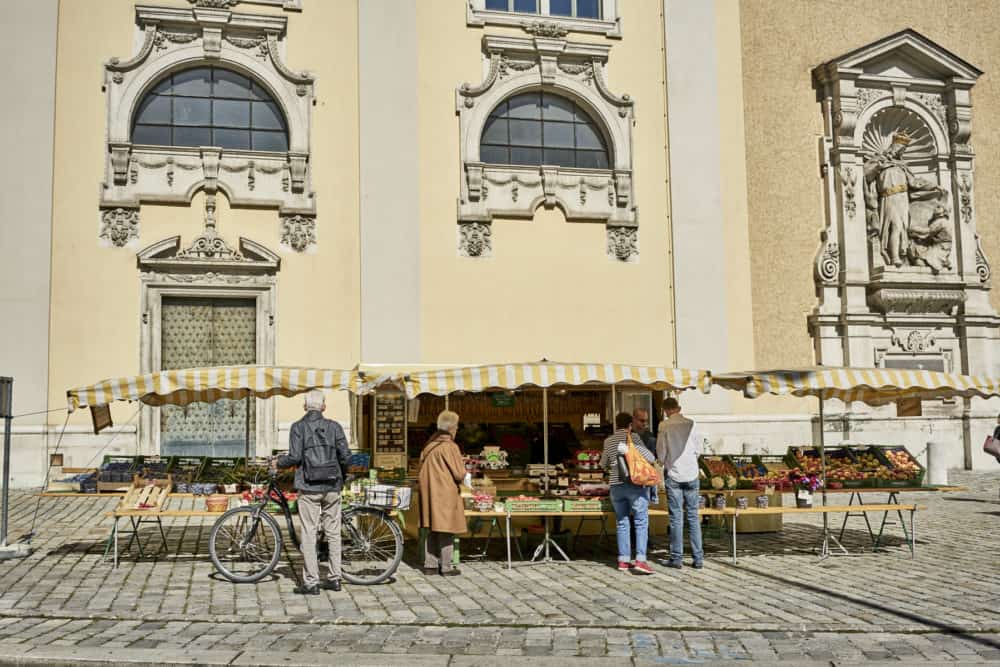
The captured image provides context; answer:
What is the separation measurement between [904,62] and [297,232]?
524 inches

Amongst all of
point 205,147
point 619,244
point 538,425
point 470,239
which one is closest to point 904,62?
point 619,244

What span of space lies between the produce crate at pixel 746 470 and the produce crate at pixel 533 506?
7.58 feet

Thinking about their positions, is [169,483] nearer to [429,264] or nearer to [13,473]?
[13,473]

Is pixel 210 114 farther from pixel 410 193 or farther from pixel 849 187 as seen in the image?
pixel 849 187

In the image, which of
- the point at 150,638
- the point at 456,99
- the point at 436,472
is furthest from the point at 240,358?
the point at 150,638

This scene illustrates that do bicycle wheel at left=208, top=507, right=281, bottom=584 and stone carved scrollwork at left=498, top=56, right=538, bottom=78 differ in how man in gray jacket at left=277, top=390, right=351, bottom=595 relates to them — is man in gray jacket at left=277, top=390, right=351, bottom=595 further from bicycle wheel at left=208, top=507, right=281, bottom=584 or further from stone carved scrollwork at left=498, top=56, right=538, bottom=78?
stone carved scrollwork at left=498, top=56, right=538, bottom=78

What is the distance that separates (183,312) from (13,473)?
3.85 meters

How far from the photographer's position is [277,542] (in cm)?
952

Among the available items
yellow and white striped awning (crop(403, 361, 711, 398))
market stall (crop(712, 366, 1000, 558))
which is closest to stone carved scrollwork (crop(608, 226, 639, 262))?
market stall (crop(712, 366, 1000, 558))

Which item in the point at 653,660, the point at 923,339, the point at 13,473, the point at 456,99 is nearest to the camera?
the point at 653,660

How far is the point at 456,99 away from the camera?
64.6 ft

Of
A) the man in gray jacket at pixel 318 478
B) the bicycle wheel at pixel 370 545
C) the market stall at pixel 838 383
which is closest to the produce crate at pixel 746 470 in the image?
the market stall at pixel 838 383

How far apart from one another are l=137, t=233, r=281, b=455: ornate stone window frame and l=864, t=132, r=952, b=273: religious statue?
1232 centimetres

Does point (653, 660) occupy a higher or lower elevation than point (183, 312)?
lower
